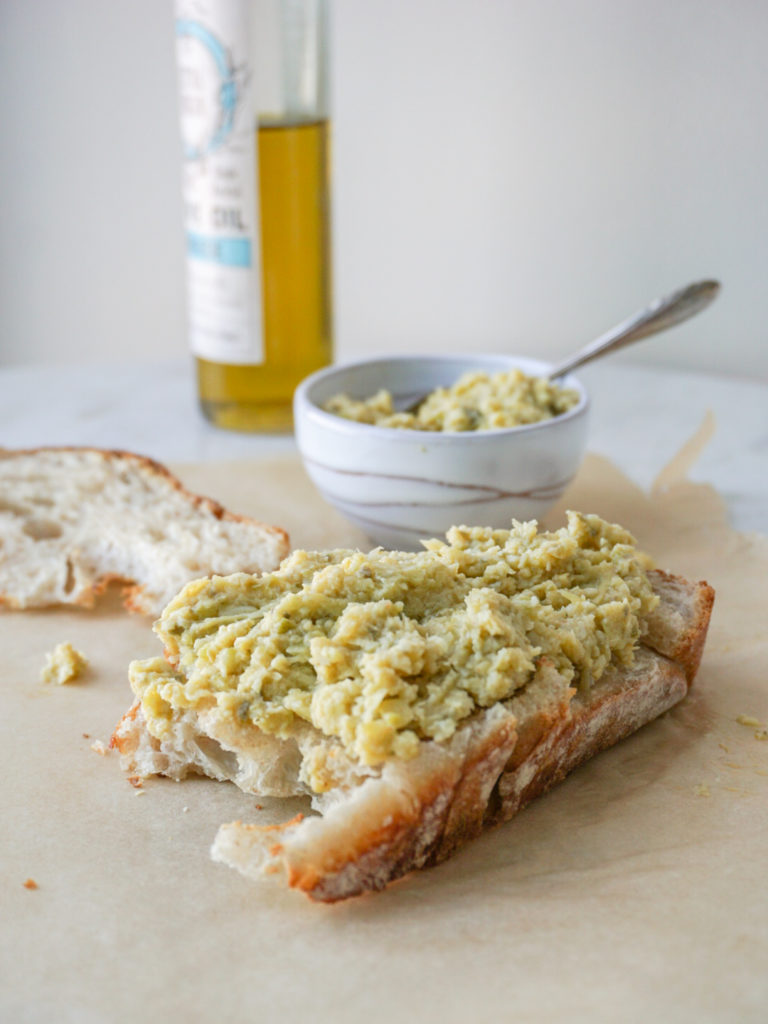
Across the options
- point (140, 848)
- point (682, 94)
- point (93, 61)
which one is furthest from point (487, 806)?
point (93, 61)

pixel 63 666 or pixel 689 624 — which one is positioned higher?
pixel 689 624

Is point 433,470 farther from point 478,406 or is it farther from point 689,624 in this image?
point 689,624

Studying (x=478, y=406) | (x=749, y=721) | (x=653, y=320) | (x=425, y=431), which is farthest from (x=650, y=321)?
(x=749, y=721)

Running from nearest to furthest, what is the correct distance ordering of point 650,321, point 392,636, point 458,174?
point 392,636 → point 650,321 → point 458,174

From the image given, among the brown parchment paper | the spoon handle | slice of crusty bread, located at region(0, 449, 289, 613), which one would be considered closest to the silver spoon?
the spoon handle

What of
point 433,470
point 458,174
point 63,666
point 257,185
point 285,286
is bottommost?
point 63,666

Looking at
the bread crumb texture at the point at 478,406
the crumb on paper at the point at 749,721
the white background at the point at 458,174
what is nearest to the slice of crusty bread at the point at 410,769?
the crumb on paper at the point at 749,721

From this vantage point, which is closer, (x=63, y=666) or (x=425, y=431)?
(x=63, y=666)

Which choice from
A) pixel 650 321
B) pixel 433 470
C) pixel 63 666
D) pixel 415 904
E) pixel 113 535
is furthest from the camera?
pixel 650 321
